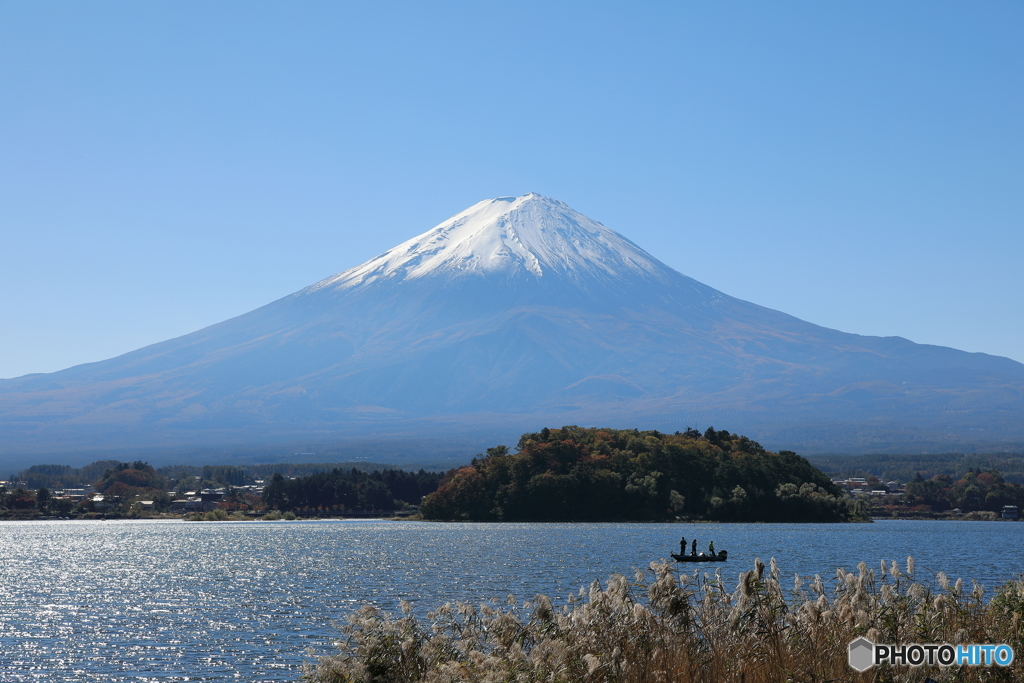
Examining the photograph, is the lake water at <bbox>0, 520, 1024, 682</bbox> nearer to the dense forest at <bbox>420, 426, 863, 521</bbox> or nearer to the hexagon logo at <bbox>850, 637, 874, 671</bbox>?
the dense forest at <bbox>420, 426, 863, 521</bbox>

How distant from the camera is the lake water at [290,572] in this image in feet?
113

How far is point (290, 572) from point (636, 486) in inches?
2102

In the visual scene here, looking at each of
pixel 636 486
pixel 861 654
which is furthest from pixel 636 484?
pixel 861 654

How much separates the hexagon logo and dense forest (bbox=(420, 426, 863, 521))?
311ft

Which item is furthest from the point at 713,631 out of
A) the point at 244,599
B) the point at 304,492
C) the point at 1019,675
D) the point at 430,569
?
the point at 304,492

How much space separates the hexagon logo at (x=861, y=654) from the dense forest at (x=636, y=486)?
311 feet

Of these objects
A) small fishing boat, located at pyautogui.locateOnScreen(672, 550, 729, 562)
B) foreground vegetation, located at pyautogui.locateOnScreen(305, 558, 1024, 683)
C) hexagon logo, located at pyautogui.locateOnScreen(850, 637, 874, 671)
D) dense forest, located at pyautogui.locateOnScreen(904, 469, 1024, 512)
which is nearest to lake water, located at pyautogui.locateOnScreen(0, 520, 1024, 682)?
small fishing boat, located at pyautogui.locateOnScreen(672, 550, 729, 562)

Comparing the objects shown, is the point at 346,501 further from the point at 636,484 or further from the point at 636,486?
the point at 636,486

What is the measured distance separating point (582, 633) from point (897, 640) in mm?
4736

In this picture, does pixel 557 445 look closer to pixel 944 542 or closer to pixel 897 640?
pixel 944 542

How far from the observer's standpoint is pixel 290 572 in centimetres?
6338

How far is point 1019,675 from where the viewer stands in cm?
1673

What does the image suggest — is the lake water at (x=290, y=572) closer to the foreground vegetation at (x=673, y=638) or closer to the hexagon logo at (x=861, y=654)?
the foreground vegetation at (x=673, y=638)

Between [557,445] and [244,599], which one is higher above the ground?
[557,445]
